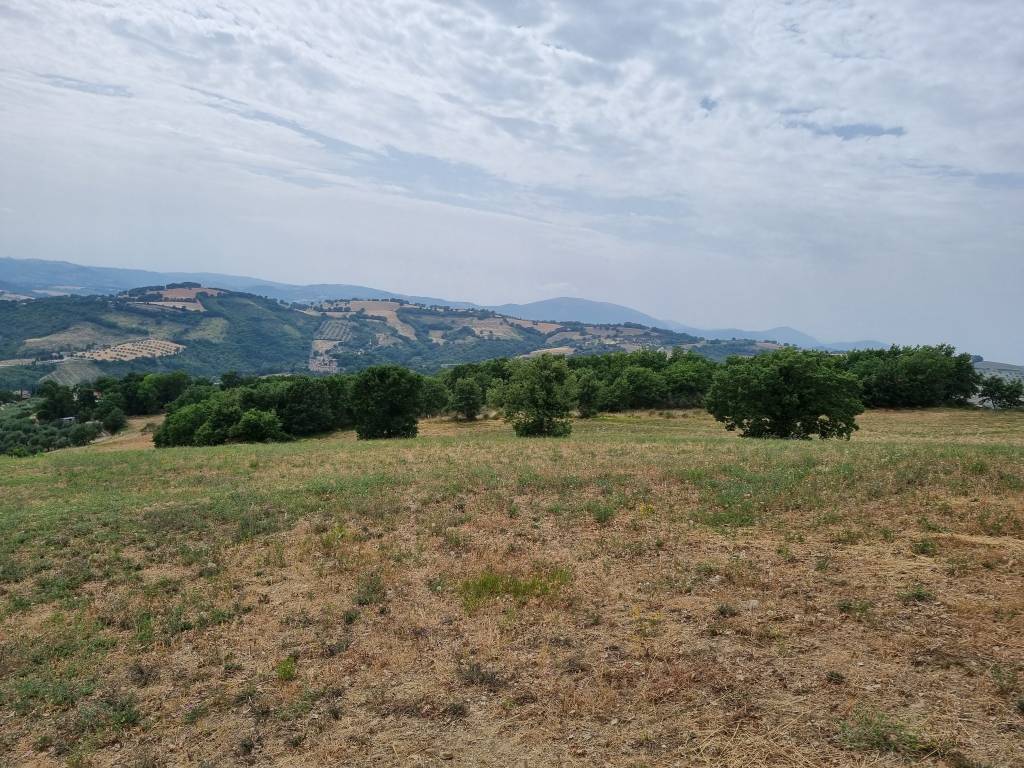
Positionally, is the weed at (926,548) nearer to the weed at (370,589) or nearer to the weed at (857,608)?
the weed at (857,608)

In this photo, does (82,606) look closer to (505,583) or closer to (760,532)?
(505,583)

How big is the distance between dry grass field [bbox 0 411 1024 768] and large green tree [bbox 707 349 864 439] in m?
19.1

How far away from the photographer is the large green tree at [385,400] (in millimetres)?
52469

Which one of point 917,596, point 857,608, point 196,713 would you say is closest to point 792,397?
point 917,596

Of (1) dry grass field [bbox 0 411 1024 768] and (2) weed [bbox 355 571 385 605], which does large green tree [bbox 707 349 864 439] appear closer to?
(1) dry grass field [bbox 0 411 1024 768]

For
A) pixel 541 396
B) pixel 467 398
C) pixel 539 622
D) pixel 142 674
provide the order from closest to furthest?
pixel 142 674, pixel 539 622, pixel 541 396, pixel 467 398

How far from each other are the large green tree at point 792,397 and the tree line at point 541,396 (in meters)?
0.08

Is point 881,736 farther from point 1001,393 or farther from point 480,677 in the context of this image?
point 1001,393

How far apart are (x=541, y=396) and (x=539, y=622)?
1300 inches

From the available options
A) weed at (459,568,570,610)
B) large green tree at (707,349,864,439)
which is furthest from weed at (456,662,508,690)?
large green tree at (707,349,864,439)

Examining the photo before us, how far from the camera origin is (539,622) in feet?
33.4

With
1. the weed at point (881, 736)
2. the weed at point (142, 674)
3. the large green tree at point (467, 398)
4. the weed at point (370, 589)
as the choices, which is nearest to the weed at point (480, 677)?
the weed at point (370, 589)

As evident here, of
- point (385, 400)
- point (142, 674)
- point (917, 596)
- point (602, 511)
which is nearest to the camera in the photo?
point (142, 674)

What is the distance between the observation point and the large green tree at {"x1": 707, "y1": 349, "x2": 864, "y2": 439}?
37344mm
